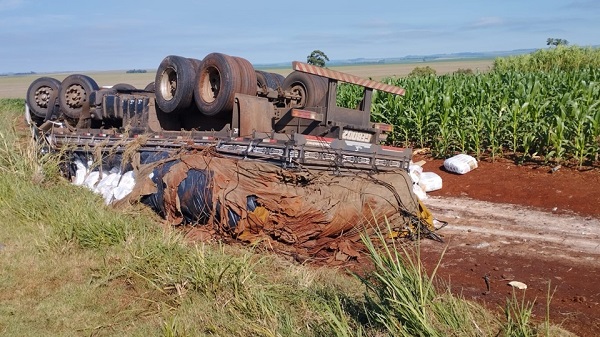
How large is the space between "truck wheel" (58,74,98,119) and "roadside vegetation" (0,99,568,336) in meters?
3.69

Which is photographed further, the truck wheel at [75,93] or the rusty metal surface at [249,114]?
the truck wheel at [75,93]

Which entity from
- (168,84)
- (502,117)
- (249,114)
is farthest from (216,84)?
(502,117)

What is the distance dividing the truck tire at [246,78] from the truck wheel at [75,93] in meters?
3.70

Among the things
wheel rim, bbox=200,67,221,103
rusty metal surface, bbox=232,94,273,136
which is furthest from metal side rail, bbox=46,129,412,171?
wheel rim, bbox=200,67,221,103

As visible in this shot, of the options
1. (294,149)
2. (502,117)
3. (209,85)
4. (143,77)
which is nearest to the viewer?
(294,149)

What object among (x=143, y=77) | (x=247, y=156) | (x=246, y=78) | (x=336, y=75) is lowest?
(x=143, y=77)

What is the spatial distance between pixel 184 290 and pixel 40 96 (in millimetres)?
8615

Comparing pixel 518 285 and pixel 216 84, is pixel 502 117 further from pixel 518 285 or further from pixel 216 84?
pixel 518 285

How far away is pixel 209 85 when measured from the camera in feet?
32.0

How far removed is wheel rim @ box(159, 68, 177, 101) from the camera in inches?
399

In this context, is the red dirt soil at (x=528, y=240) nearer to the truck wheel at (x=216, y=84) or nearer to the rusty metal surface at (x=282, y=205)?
the rusty metal surface at (x=282, y=205)

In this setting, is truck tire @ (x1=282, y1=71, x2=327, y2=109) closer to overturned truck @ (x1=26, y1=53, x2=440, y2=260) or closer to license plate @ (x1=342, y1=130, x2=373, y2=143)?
overturned truck @ (x1=26, y1=53, x2=440, y2=260)

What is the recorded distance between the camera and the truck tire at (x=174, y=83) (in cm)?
973

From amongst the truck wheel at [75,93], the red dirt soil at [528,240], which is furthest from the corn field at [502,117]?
the truck wheel at [75,93]
